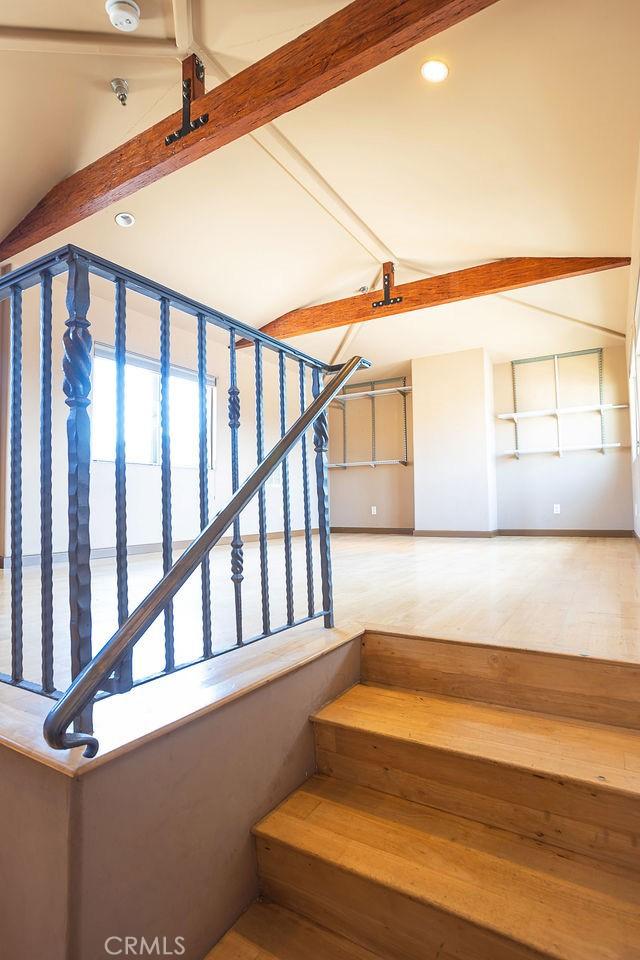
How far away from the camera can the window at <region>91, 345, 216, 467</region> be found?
4.71 meters

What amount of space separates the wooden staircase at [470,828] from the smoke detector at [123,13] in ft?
11.1

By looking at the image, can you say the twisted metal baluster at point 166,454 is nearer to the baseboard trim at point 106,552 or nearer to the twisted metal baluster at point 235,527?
the twisted metal baluster at point 235,527

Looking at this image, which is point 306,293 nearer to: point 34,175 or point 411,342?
point 411,342

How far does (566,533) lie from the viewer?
254 inches

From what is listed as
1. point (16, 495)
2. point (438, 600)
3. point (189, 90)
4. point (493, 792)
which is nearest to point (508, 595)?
point (438, 600)

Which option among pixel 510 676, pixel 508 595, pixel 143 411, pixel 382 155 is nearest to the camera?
pixel 510 676

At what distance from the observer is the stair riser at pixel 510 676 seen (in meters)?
1.31

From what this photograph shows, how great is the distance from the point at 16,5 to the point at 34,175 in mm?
1205

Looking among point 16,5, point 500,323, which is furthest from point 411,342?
point 16,5

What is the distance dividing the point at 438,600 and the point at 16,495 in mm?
1771

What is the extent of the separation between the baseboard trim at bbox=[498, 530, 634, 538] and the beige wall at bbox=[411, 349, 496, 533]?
0.27m

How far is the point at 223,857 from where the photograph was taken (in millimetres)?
1109

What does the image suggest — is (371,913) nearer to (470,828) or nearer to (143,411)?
(470,828)

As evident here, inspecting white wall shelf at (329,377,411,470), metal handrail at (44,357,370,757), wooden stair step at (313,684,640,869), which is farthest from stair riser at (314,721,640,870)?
white wall shelf at (329,377,411,470)
